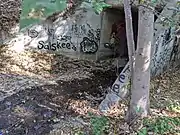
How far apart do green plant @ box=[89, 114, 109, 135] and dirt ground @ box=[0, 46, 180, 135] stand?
0.30 ft

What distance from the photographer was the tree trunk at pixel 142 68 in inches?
198

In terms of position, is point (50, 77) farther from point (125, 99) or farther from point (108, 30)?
point (108, 30)

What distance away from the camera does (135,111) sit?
5.65 meters

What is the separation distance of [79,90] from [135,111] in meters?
2.23

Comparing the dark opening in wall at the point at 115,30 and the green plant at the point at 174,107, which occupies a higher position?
the dark opening in wall at the point at 115,30

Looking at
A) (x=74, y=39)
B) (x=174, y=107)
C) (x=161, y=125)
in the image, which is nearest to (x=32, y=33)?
(x=74, y=39)

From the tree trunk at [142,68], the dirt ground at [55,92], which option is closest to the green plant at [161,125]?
the tree trunk at [142,68]

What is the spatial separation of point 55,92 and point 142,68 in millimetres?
2552

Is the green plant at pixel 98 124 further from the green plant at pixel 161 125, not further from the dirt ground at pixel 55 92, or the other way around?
the green plant at pixel 161 125

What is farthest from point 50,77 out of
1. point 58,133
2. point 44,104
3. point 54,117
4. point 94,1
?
point 94,1

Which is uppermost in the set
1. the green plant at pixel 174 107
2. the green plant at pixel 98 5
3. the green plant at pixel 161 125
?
the green plant at pixel 98 5

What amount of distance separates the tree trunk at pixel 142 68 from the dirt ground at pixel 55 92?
409 mm

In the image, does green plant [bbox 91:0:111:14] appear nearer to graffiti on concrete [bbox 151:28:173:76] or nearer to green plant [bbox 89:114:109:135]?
green plant [bbox 89:114:109:135]

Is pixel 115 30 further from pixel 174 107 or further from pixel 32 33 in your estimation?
pixel 174 107
